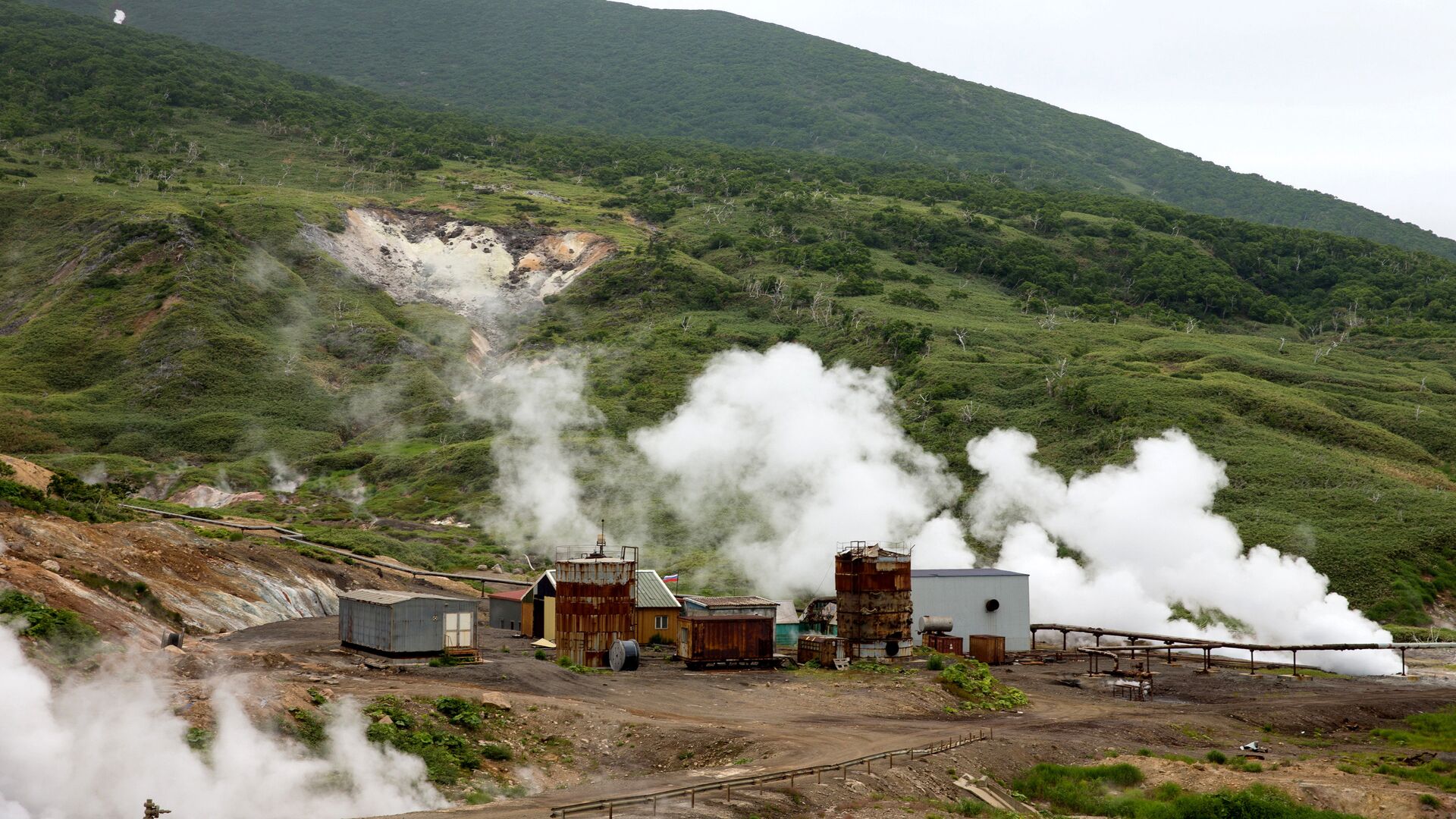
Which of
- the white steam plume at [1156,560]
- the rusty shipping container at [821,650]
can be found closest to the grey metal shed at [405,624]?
the rusty shipping container at [821,650]

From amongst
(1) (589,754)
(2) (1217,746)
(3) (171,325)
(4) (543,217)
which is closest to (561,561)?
(1) (589,754)

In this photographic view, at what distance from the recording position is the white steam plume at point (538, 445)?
96750 millimetres

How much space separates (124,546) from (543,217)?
115m

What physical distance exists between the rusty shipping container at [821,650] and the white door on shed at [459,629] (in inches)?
623

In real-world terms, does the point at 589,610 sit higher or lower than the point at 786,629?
higher

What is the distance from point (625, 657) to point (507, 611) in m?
18.5

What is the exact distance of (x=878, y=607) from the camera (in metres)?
60.0

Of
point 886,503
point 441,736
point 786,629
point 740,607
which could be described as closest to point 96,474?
point 786,629

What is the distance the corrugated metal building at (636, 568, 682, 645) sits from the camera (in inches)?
2477

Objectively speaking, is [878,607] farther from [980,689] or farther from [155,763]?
[155,763]

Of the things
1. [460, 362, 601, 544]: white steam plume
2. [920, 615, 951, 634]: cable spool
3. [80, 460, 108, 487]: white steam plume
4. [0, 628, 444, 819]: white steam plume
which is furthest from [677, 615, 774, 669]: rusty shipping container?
[80, 460, 108, 487]: white steam plume

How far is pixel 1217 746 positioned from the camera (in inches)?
1786

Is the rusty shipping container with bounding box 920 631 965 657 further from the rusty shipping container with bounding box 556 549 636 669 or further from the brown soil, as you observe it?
the rusty shipping container with bounding box 556 549 636 669

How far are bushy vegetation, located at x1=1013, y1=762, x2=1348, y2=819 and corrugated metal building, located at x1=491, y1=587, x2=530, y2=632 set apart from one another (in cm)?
3535
